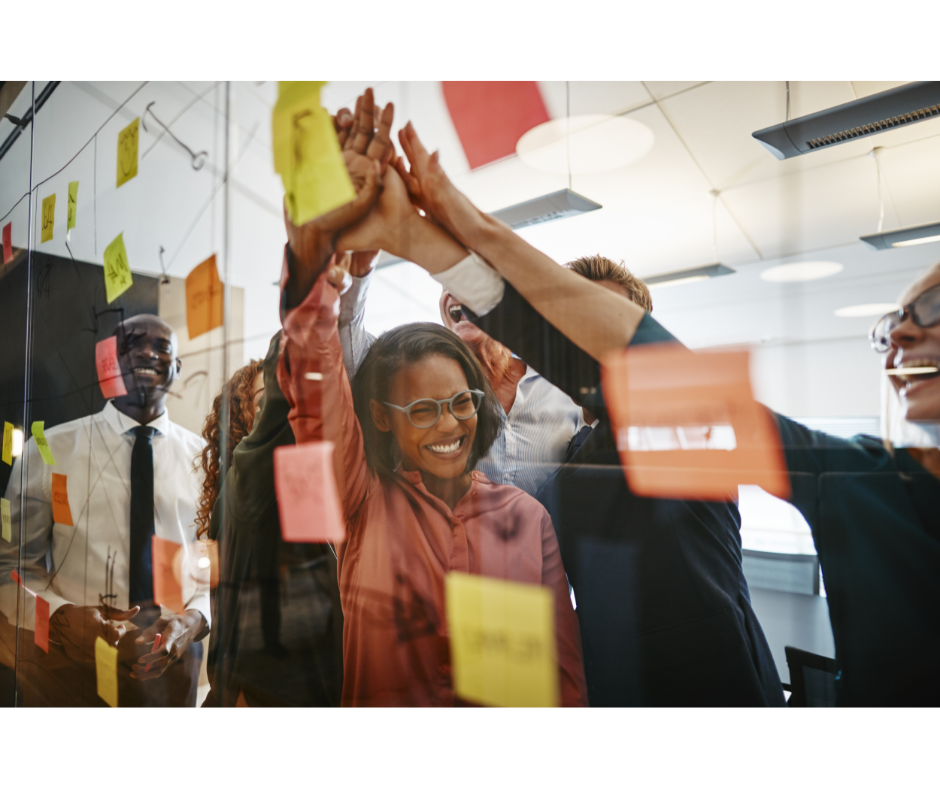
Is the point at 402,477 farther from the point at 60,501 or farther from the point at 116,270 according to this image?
the point at 60,501

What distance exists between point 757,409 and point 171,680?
142 cm

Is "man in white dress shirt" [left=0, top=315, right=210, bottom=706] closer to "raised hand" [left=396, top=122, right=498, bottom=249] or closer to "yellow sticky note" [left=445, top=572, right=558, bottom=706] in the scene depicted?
"yellow sticky note" [left=445, top=572, right=558, bottom=706]

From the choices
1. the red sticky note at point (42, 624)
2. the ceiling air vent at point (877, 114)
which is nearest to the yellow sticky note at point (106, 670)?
the red sticky note at point (42, 624)

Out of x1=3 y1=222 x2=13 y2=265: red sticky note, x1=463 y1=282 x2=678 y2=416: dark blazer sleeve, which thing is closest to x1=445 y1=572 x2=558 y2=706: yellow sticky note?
x1=463 y1=282 x2=678 y2=416: dark blazer sleeve

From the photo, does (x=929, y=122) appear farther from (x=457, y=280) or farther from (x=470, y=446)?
(x=470, y=446)

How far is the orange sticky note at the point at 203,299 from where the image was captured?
3.78 feet

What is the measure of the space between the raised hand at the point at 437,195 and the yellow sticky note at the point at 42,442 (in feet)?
4.57

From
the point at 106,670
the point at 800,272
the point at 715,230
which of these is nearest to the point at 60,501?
the point at 106,670

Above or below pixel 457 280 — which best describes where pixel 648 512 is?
below

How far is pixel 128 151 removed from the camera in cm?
131

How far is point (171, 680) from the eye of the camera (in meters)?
1.20

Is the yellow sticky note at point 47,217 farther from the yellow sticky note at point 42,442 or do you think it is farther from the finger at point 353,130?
the finger at point 353,130

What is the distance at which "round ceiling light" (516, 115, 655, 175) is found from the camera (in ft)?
2.85

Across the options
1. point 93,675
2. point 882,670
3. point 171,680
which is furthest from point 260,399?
point 882,670
